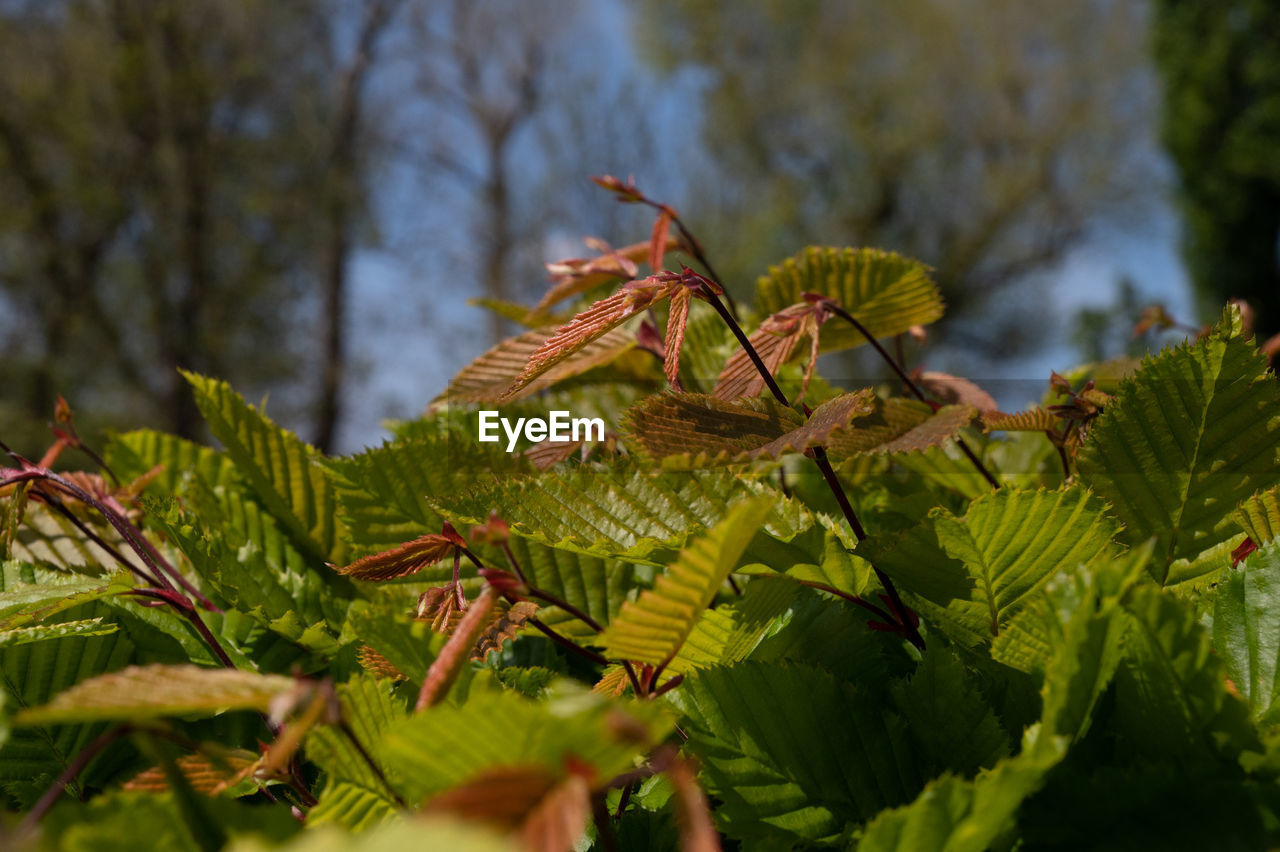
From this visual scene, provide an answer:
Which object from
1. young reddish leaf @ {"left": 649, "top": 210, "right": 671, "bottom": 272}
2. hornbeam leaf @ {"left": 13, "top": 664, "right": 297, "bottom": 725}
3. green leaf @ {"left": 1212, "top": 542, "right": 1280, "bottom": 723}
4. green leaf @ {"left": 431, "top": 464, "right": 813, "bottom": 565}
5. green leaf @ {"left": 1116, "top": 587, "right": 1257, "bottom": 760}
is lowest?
hornbeam leaf @ {"left": 13, "top": 664, "right": 297, "bottom": 725}

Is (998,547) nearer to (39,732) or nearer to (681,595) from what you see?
(681,595)

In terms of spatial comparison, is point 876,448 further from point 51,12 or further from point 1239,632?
point 51,12

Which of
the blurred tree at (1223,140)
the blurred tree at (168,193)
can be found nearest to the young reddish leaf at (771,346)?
the blurred tree at (168,193)

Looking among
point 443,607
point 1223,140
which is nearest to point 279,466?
point 443,607

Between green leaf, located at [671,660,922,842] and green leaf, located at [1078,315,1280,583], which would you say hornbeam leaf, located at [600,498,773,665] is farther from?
green leaf, located at [1078,315,1280,583]

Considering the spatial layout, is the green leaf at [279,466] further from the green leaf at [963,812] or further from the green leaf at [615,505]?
the green leaf at [963,812]

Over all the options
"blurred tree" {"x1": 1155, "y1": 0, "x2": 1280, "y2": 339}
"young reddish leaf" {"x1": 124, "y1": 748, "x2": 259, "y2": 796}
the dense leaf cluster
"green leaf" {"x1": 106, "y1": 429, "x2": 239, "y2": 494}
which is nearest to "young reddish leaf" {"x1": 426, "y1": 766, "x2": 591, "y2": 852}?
the dense leaf cluster

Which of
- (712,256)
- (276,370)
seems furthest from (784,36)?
(276,370)
